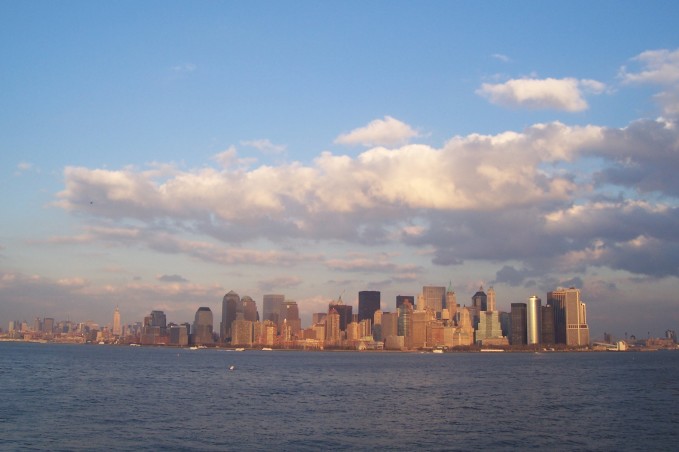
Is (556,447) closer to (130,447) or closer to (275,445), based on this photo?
(275,445)

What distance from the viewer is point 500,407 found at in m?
78.3

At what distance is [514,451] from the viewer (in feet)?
167

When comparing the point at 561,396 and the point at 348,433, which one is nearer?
the point at 348,433

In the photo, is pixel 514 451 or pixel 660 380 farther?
pixel 660 380

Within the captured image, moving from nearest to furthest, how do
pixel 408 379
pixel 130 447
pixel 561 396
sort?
1. pixel 130 447
2. pixel 561 396
3. pixel 408 379

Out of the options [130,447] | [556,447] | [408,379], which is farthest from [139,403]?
[408,379]

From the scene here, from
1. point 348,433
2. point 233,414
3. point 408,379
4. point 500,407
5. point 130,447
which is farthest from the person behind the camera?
point 408,379

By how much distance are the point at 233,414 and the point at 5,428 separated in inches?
866

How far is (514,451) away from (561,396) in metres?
45.6

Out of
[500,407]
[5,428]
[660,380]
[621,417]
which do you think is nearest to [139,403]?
[5,428]

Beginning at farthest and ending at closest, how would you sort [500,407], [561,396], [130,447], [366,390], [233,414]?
[366,390]
[561,396]
[500,407]
[233,414]
[130,447]

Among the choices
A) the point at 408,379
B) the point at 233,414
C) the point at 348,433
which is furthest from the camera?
the point at 408,379

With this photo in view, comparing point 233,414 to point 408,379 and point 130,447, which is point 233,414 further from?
point 408,379

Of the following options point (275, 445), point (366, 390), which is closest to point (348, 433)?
point (275, 445)
